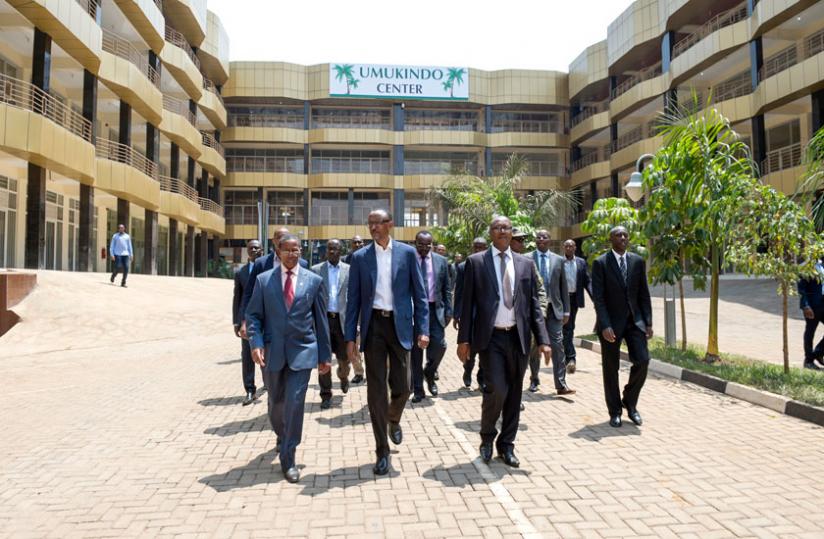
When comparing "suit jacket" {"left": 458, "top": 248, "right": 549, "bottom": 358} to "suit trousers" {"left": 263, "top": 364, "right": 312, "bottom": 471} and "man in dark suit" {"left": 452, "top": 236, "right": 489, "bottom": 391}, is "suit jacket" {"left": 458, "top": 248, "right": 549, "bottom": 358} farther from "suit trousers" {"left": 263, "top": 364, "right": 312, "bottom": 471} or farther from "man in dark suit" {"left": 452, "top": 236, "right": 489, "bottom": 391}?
"suit trousers" {"left": 263, "top": 364, "right": 312, "bottom": 471}

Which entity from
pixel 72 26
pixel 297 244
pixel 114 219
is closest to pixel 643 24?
pixel 72 26

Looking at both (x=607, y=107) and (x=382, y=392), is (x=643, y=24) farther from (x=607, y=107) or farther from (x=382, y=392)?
(x=382, y=392)

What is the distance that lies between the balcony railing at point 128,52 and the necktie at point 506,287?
24.4 m

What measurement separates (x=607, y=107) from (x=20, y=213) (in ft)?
120

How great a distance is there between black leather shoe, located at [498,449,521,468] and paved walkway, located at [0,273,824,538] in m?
0.07

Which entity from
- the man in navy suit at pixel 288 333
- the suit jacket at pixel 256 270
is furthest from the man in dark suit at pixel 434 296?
the man in navy suit at pixel 288 333

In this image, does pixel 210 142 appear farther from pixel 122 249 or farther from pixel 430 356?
pixel 430 356

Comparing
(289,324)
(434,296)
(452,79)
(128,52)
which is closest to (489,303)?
(289,324)

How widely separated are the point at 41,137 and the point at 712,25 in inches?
1197

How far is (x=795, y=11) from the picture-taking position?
22.1 meters

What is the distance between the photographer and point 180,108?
34688mm

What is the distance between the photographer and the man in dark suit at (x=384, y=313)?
14.1ft

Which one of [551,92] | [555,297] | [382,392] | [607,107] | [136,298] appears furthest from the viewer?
[551,92]

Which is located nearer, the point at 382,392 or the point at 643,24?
the point at 382,392
